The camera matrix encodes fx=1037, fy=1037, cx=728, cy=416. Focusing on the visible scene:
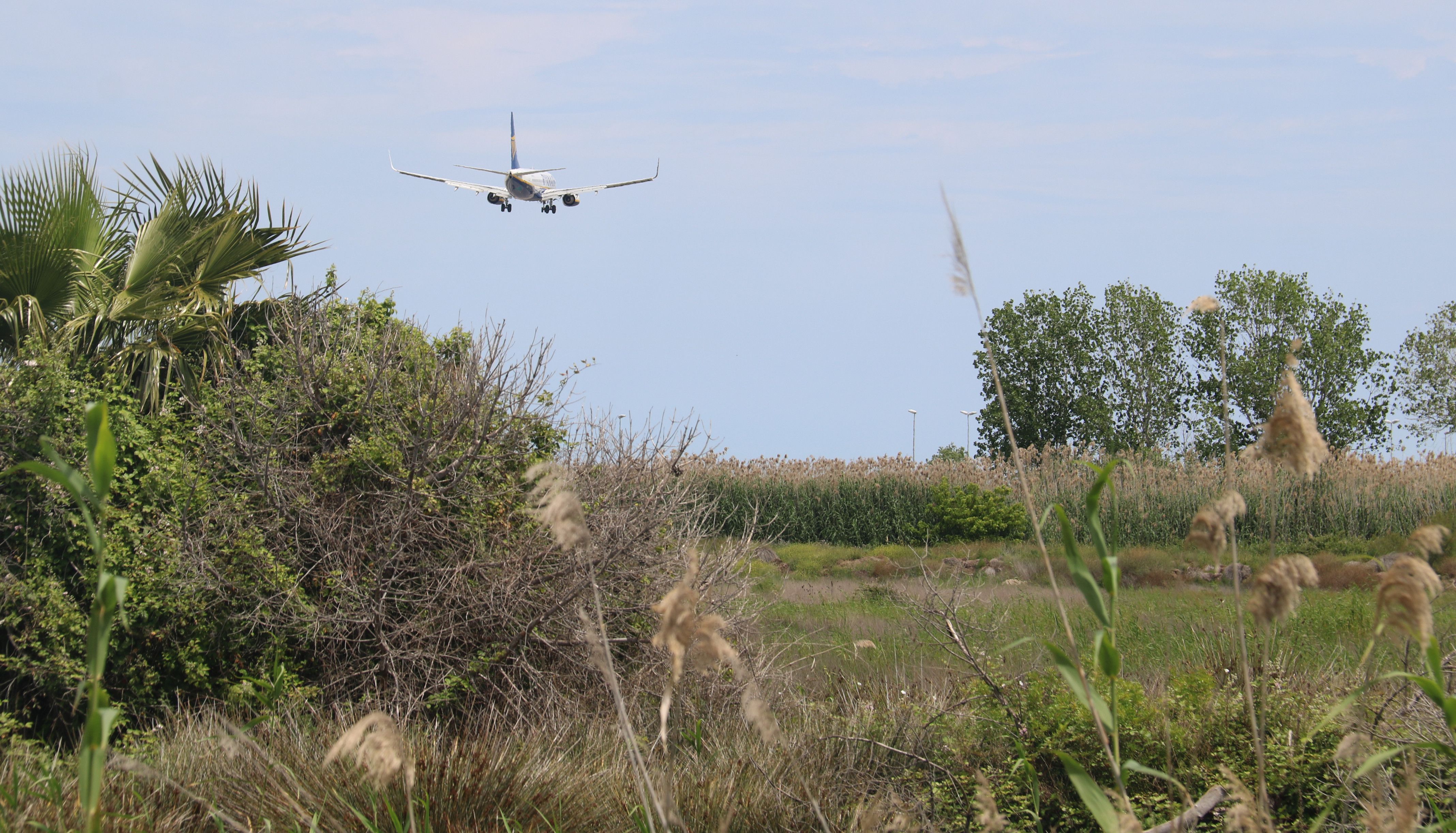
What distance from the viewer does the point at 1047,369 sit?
3716cm

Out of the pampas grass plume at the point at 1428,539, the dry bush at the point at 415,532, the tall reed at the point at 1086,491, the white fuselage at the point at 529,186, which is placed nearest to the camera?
the pampas grass plume at the point at 1428,539

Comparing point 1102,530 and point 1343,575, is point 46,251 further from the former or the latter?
point 1343,575

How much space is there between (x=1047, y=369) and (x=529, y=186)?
19.1 m

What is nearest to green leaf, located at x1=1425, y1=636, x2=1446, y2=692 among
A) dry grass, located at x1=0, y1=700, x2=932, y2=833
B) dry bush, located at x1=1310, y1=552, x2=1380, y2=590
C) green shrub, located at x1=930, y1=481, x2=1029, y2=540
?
dry grass, located at x1=0, y1=700, x2=932, y2=833

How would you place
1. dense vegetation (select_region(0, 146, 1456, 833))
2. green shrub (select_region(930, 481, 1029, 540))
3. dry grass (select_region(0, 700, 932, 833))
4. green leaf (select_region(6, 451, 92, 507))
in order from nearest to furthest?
green leaf (select_region(6, 451, 92, 507))
dense vegetation (select_region(0, 146, 1456, 833))
dry grass (select_region(0, 700, 932, 833))
green shrub (select_region(930, 481, 1029, 540))

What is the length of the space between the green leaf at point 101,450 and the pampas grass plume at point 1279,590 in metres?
1.85

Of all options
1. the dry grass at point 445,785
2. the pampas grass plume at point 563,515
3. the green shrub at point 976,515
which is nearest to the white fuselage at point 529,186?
the green shrub at point 976,515

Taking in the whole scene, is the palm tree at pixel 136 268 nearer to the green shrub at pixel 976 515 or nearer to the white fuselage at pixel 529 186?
the green shrub at pixel 976 515

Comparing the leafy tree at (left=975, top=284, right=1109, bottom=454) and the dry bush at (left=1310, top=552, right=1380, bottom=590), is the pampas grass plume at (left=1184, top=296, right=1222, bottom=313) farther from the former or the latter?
the leafy tree at (left=975, top=284, right=1109, bottom=454)

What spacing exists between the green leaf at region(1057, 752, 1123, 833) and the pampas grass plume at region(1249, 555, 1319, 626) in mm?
414

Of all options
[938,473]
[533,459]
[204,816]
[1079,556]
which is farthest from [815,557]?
[1079,556]

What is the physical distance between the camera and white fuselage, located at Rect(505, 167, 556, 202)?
3269cm

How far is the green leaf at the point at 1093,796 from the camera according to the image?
5.90 ft

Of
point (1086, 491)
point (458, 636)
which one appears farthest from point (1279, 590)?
point (1086, 491)
